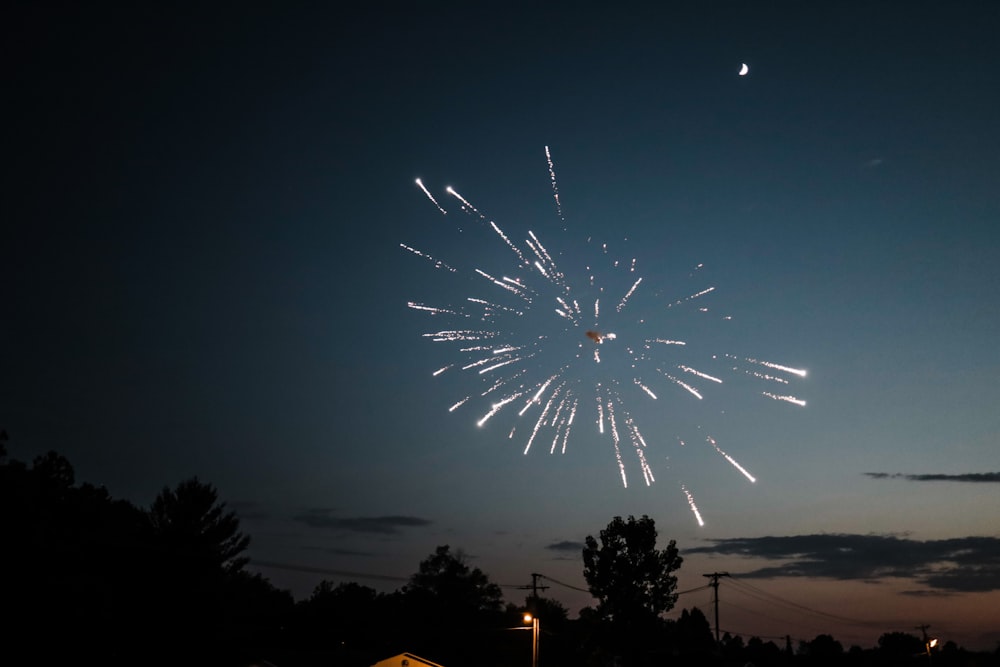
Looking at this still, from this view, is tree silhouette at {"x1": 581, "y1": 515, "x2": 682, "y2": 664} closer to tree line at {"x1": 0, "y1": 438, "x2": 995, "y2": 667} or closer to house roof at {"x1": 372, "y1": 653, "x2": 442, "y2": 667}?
tree line at {"x1": 0, "y1": 438, "x2": 995, "y2": 667}

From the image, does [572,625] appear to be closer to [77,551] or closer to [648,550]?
[648,550]

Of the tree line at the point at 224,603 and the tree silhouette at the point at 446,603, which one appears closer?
the tree line at the point at 224,603

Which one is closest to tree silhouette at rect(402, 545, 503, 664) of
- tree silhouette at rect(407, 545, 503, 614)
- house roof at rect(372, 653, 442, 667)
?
tree silhouette at rect(407, 545, 503, 614)

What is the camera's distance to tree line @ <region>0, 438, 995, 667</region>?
3381 centimetres

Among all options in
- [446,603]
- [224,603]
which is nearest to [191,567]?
[224,603]

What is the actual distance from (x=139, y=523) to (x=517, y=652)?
3284 centimetres

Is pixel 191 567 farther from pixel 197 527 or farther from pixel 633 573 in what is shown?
pixel 633 573

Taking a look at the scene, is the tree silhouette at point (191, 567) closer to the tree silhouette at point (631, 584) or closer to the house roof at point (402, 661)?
the house roof at point (402, 661)

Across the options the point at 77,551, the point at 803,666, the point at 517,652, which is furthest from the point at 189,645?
the point at 803,666

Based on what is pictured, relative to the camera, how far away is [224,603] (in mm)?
52469

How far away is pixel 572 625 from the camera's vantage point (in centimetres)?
6938

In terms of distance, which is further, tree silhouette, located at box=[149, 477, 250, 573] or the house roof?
tree silhouette, located at box=[149, 477, 250, 573]

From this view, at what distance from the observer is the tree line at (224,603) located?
1331 inches

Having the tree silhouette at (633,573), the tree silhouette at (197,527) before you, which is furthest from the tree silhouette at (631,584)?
the tree silhouette at (197,527)
